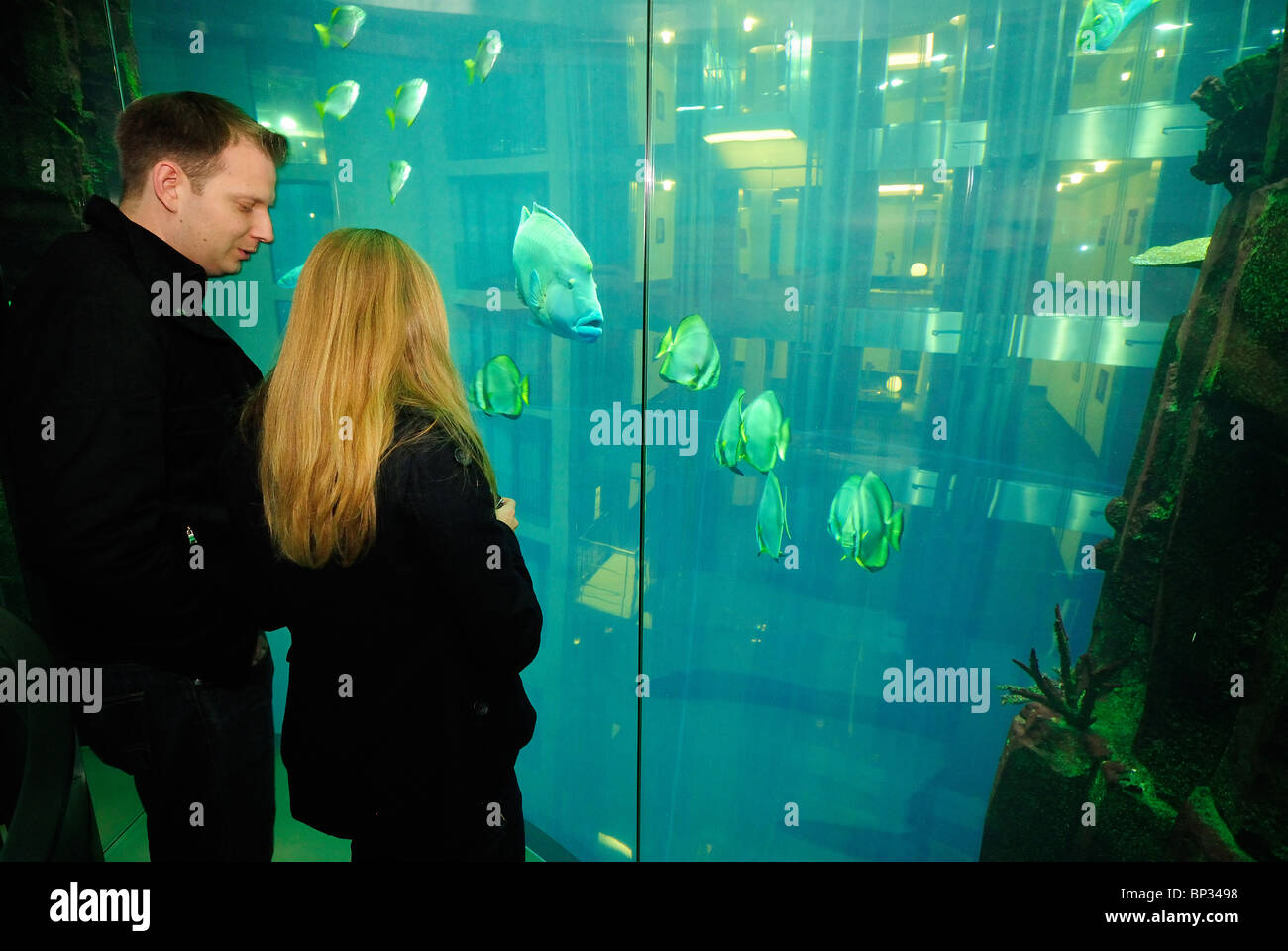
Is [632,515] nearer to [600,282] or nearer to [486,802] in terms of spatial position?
[600,282]

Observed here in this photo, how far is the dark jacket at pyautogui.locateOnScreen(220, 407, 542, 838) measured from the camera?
116 centimetres

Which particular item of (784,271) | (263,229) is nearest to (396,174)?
(263,229)

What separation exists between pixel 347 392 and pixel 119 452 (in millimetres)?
453

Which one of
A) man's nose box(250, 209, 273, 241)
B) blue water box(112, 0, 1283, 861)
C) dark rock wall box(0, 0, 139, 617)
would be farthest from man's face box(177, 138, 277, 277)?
blue water box(112, 0, 1283, 861)

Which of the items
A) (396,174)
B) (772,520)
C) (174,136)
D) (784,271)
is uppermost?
(396,174)

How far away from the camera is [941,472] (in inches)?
370

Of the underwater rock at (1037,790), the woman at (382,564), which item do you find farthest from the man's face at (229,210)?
the underwater rock at (1037,790)

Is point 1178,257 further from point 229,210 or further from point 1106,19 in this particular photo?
point 229,210

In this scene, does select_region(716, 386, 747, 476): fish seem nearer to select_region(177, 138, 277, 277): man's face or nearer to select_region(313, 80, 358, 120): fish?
select_region(177, 138, 277, 277): man's face

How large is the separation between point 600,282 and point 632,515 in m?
3.00

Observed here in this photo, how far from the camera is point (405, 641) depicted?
49.3 inches

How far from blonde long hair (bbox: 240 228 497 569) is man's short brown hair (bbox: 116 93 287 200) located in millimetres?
476

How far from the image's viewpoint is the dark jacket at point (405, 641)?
116cm

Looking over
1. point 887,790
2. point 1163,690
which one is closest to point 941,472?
point 887,790
